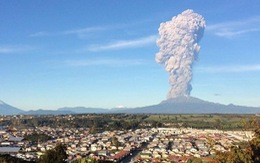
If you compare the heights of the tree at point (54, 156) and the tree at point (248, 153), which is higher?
the tree at point (248, 153)

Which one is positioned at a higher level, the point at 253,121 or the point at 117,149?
the point at 253,121

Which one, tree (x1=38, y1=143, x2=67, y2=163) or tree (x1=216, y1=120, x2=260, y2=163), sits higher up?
tree (x1=216, y1=120, x2=260, y2=163)

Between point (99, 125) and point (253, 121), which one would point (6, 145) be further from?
point (253, 121)

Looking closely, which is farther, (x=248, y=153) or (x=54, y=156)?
(x=54, y=156)

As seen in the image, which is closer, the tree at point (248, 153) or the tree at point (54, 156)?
the tree at point (248, 153)

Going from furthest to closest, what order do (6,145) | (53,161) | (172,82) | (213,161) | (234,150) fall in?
(172,82)
(6,145)
(53,161)
(234,150)
(213,161)

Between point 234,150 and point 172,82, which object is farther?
point 172,82

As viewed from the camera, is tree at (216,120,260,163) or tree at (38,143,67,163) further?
tree at (38,143,67,163)

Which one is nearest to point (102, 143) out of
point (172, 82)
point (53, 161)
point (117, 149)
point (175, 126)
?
point (117, 149)

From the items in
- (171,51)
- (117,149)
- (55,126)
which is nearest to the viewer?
(117,149)

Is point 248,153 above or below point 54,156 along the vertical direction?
above

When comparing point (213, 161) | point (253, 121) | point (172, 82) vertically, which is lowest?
point (213, 161)
